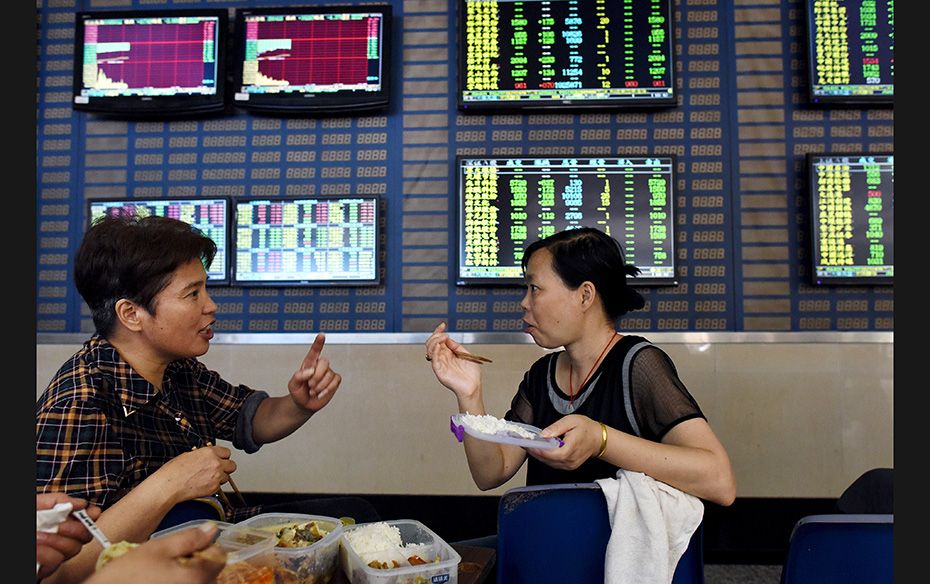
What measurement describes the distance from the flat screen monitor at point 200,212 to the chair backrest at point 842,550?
316cm

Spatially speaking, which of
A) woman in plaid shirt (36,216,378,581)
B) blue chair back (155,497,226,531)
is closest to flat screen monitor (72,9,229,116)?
woman in plaid shirt (36,216,378,581)

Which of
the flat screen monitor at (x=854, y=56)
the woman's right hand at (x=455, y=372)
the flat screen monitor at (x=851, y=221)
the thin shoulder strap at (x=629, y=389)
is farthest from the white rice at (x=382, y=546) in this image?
the flat screen monitor at (x=854, y=56)

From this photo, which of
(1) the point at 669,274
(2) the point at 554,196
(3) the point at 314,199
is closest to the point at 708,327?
(1) the point at 669,274

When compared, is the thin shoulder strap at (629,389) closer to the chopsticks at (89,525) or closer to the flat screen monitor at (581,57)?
the chopsticks at (89,525)

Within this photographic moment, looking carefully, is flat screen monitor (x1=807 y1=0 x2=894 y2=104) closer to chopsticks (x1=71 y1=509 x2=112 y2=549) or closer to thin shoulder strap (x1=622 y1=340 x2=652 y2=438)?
thin shoulder strap (x1=622 y1=340 x2=652 y2=438)

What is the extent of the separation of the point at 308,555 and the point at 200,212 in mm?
2810

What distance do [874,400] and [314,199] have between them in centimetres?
318

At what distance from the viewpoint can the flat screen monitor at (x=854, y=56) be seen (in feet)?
11.3

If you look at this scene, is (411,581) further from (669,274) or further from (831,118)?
(831,118)

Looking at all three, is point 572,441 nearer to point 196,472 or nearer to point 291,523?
point 291,523

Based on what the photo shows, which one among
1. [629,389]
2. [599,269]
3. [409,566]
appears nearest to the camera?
[409,566]

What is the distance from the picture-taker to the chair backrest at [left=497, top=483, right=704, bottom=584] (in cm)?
128

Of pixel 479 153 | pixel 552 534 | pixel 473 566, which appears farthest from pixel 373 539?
pixel 479 153

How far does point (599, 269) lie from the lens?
1.96 m
